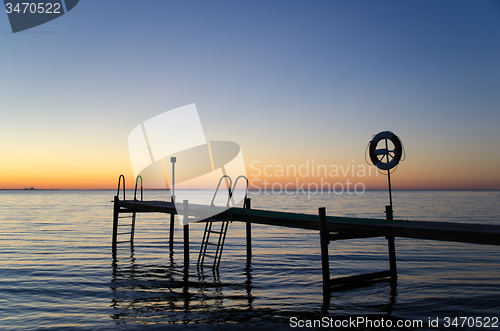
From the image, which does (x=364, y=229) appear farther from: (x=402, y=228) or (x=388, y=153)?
(x=388, y=153)

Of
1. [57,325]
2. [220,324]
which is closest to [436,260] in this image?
[220,324]

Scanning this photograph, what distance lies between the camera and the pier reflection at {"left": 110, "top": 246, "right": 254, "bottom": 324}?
7438 mm

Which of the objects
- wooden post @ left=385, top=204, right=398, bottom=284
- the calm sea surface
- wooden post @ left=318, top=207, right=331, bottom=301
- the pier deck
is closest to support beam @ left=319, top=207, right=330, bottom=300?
wooden post @ left=318, top=207, right=331, bottom=301

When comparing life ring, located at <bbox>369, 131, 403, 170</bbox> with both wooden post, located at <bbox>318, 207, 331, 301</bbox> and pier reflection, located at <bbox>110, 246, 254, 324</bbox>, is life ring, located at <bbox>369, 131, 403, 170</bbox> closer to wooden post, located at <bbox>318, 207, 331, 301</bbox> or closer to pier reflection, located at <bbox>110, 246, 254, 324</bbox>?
wooden post, located at <bbox>318, 207, 331, 301</bbox>

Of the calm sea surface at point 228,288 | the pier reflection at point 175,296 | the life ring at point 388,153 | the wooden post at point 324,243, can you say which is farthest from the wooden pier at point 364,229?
the life ring at point 388,153

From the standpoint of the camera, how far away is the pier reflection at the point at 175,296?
7.44 metres

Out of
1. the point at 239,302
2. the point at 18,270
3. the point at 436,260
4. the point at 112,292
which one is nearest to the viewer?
the point at 239,302

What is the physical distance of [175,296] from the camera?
29.6 feet

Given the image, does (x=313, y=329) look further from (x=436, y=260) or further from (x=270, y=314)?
(x=436, y=260)

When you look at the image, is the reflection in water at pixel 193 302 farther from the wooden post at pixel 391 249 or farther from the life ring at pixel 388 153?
the life ring at pixel 388 153

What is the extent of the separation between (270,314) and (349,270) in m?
5.69

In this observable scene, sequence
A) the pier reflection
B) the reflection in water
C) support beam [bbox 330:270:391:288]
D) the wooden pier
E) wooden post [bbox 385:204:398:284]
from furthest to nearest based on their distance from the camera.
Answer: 1. wooden post [bbox 385:204:398:284]
2. support beam [bbox 330:270:391:288]
3. the pier reflection
4. the reflection in water
5. the wooden pier

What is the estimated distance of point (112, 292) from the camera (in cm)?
938

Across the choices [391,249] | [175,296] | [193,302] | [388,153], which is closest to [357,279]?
[391,249]
